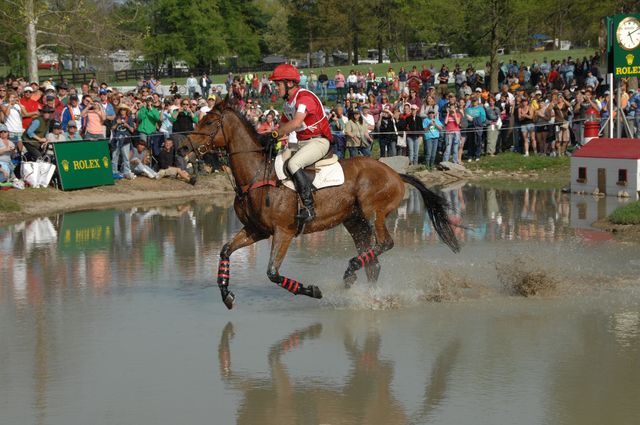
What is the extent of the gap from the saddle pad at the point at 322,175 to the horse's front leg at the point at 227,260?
0.77 m

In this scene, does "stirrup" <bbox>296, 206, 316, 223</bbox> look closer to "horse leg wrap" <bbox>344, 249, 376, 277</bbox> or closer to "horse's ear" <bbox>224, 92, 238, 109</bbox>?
"horse leg wrap" <bbox>344, 249, 376, 277</bbox>

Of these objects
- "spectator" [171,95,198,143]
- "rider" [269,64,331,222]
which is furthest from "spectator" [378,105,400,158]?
"rider" [269,64,331,222]

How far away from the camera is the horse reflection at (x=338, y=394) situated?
25.5ft

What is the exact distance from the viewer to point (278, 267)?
11.4m

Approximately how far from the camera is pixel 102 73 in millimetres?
58031

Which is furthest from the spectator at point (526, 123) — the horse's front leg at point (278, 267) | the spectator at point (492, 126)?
the horse's front leg at point (278, 267)

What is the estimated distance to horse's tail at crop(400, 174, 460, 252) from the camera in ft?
42.8

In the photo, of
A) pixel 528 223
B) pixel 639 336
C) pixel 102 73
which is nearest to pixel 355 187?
pixel 639 336

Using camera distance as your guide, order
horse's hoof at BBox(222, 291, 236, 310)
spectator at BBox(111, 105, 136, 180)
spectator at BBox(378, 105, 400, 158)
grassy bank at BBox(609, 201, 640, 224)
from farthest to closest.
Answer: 1. spectator at BBox(378, 105, 400, 158)
2. spectator at BBox(111, 105, 136, 180)
3. grassy bank at BBox(609, 201, 640, 224)
4. horse's hoof at BBox(222, 291, 236, 310)

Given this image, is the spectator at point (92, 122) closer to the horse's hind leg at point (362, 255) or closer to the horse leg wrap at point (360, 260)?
the horse's hind leg at point (362, 255)

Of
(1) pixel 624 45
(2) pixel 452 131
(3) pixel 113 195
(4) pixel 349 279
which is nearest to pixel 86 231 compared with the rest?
(3) pixel 113 195

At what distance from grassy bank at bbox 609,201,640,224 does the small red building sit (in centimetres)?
345

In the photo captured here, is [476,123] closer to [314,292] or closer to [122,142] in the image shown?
[122,142]

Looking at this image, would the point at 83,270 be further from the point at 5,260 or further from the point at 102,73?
the point at 102,73
